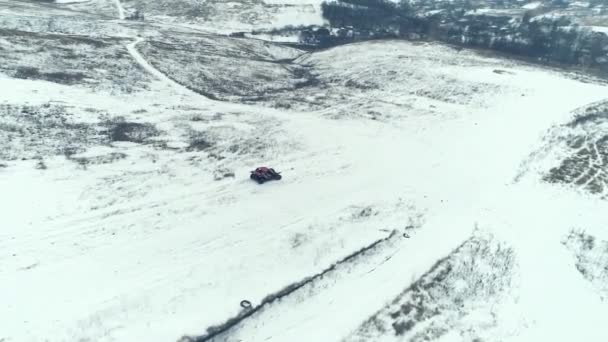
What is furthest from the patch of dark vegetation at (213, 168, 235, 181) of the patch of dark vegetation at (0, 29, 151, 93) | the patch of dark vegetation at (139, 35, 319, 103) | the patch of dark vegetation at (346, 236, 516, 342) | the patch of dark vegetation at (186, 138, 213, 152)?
the patch of dark vegetation at (0, 29, 151, 93)

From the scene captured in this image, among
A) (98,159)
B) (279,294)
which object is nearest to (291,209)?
(279,294)

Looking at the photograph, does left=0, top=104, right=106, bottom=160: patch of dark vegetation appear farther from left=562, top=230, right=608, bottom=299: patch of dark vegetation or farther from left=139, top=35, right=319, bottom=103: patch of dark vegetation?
left=562, top=230, right=608, bottom=299: patch of dark vegetation

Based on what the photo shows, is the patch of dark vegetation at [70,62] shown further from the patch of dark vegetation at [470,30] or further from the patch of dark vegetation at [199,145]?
the patch of dark vegetation at [470,30]

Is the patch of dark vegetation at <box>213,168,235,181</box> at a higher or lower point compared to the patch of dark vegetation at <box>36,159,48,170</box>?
lower

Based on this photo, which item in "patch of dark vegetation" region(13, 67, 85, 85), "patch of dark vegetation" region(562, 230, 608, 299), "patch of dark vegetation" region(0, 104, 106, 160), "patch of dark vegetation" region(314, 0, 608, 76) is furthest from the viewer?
"patch of dark vegetation" region(314, 0, 608, 76)

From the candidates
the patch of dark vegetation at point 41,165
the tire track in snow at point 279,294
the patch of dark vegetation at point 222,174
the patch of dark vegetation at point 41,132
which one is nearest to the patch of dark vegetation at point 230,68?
the patch of dark vegetation at point 41,132

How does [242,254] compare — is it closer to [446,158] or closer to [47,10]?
[446,158]

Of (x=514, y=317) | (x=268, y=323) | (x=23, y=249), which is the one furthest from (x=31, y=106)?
(x=514, y=317)
